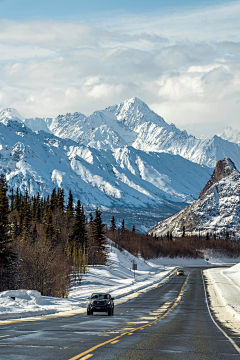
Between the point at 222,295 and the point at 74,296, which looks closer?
the point at 222,295

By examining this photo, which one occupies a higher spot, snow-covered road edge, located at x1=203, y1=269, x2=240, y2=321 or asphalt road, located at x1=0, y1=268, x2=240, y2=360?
asphalt road, located at x1=0, y1=268, x2=240, y2=360

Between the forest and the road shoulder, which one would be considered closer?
the road shoulder

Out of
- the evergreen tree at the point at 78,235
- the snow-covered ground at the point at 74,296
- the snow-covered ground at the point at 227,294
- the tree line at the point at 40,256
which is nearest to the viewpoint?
the snow-covered ground at the point at 74,296

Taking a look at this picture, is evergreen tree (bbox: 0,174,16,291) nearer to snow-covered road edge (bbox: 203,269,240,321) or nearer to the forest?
the forest

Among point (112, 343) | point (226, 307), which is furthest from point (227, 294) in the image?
point (112, 343)

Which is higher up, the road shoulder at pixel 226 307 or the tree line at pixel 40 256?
the tree line at pixel 40 256

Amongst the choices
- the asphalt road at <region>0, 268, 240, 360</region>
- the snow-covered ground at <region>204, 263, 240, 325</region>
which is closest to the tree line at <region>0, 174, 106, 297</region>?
the snow-covered ground at <region>204, 263, 240, 325</region>

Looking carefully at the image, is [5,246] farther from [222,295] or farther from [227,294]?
[227,294]

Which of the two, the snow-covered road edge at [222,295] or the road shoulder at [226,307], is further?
the snow-covered road edge at [222,295]

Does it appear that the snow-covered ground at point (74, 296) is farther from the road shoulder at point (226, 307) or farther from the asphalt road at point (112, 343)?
the road shoulder at point (226, 307)

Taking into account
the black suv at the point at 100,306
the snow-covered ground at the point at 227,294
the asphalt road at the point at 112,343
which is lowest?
Answer: the snow-covered ground at the point at 227,294

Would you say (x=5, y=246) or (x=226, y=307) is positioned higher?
(x=5, y=246)

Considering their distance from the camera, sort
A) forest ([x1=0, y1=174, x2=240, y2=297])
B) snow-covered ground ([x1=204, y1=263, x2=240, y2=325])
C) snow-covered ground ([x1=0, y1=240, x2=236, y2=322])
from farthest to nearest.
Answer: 1. forest ([x1=0, y1=174, x2=240, y2=297])
2. snow-covered ground ([x1=204, y1=263, x2=240, y2=325])
3. snow-covered ground ([x1=0, y1=240, x2=236, y2=322])

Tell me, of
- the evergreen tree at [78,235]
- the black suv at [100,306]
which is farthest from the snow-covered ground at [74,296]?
the evergreen tree at [78,235]
